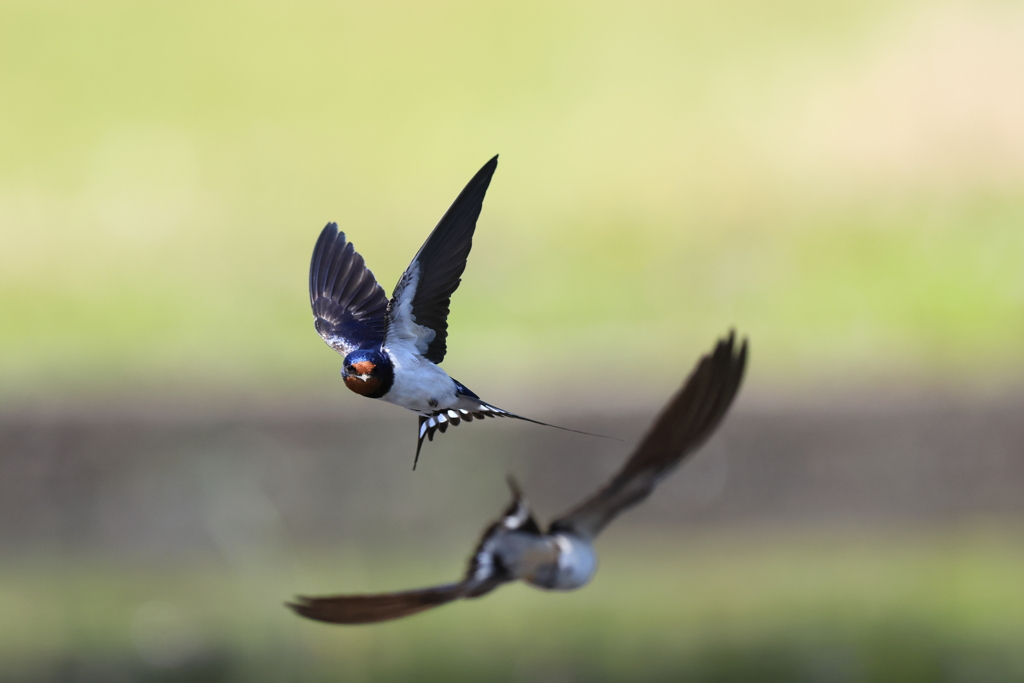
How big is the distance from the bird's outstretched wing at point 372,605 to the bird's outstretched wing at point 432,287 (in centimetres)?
17

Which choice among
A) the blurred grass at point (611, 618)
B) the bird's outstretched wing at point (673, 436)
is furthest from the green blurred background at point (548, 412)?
the bird's outstretched wing at point (673, 436)

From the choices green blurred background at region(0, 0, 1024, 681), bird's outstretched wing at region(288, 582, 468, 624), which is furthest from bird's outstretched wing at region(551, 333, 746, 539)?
green blurred background at region(0, 0, 1024, 681)

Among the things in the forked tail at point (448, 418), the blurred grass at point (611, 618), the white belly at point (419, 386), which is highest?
the white belly at point (419, 386)

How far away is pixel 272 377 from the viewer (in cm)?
323

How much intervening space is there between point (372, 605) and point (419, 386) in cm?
24

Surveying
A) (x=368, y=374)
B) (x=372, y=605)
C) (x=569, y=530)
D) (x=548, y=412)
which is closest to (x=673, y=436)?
(x=569, y=530)

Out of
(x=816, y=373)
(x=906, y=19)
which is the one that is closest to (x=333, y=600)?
(x=816, y=373)

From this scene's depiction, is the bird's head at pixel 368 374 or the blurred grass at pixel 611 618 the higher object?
the bird's head at pixel 368 374

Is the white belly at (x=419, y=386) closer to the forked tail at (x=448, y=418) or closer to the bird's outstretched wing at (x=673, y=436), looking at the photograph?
the forked tail at (x=448, y=418)

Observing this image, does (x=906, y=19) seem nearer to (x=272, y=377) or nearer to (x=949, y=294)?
(x=949, y=294)

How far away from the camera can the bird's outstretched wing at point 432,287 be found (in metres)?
0.34

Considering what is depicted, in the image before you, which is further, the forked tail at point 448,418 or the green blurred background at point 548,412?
the green blurred background at point 548,412

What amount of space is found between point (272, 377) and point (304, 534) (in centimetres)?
40

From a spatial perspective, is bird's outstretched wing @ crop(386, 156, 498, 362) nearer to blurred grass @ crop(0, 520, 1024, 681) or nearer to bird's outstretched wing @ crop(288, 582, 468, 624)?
bird's outstretched wing @ crop(288, 582, 468, 624)
